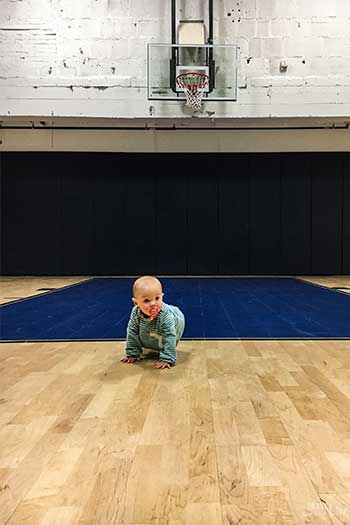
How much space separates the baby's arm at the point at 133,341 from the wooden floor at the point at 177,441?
0.06 m

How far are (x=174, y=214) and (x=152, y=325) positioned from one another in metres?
7.38

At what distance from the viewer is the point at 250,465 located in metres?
1.36

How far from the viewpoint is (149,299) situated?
94.4 inches

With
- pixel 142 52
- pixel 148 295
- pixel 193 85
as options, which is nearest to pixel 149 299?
pixel 148 295

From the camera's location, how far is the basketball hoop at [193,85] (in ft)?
23.2

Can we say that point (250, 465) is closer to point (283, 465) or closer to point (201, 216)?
point (283, 465)

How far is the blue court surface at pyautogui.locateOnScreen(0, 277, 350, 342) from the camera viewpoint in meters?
3.44

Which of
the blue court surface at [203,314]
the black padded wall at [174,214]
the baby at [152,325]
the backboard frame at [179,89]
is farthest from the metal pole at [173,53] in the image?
the baby at [152,325]

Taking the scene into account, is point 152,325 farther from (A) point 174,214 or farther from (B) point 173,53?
(A) point 174,214

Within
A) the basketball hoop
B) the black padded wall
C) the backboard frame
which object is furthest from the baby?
the black padded wall

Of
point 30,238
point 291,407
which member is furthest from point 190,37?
point 291,407

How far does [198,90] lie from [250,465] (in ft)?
21.5

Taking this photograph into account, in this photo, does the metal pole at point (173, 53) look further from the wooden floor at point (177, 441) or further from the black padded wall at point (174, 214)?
the wooden floor at point (177, 441)

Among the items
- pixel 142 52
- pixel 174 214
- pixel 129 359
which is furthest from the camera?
pixel 174 214
